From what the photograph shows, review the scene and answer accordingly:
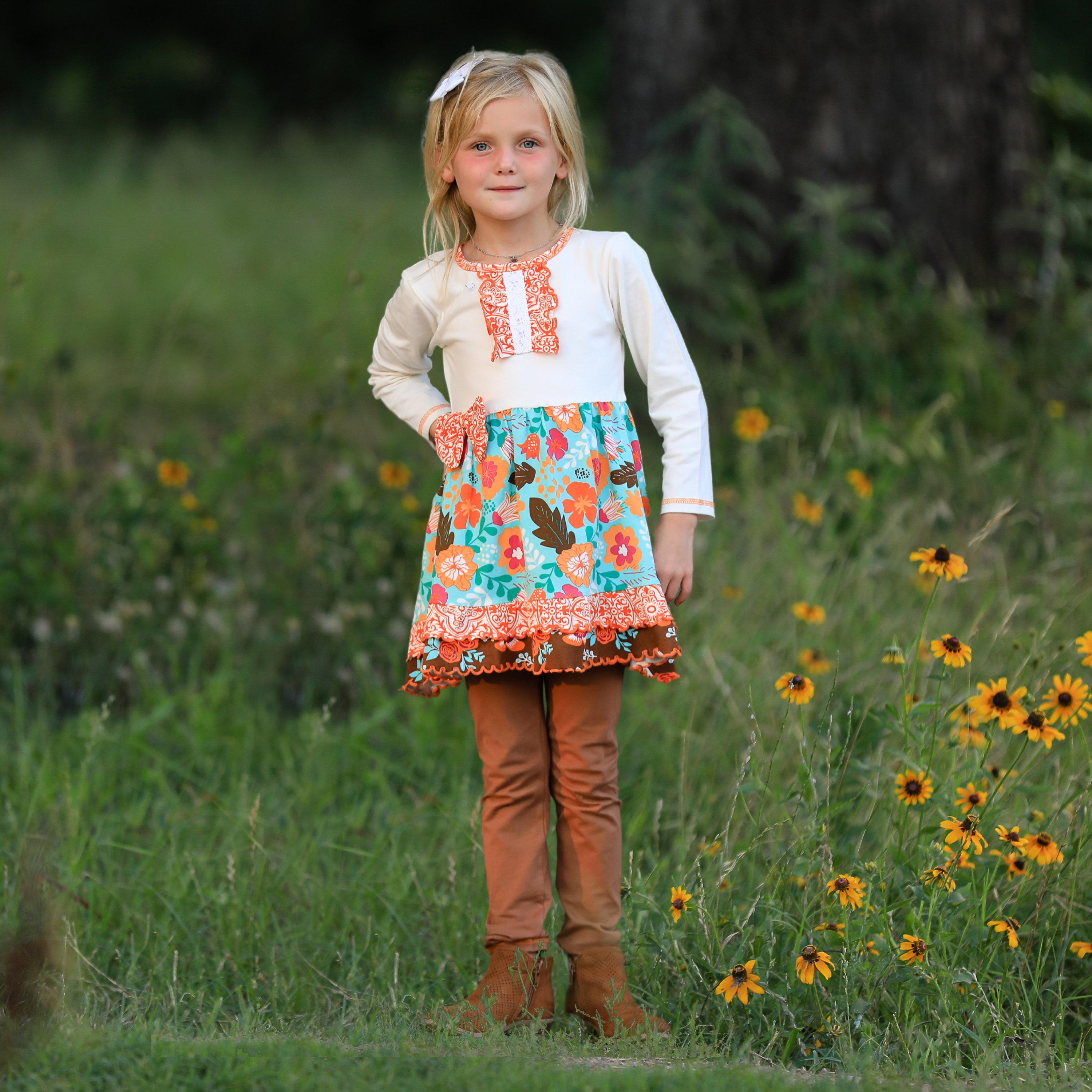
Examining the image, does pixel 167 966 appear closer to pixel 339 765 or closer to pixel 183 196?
pixel 339 765

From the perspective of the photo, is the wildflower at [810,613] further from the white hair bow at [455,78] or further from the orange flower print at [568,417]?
the white hair bow at [455,78]

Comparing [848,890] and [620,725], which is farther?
[620,725]

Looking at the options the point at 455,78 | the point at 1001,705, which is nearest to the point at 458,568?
the point at 455,78

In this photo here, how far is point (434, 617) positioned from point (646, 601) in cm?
38

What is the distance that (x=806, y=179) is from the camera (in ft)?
17.7

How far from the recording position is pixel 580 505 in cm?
227

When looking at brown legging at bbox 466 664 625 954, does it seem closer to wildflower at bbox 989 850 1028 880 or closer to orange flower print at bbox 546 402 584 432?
orange flower print at bbox 546 402 584 432

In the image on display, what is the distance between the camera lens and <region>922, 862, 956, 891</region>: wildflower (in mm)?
2260

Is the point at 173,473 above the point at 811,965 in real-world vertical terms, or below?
above

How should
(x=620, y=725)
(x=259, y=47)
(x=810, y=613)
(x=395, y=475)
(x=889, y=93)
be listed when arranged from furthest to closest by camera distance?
(x=259, y=47), (x=889, y=93), (x=395, y=475), (x=620, y=725), (x=810, y=613)

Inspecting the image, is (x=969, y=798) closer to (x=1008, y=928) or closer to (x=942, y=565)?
(x=1008, y=928)

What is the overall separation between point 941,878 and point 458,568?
1.01 meters

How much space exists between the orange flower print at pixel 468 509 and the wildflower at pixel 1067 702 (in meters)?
1.14

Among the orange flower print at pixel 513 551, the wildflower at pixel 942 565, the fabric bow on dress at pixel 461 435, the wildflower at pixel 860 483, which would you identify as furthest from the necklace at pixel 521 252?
the wildflower at pixel 860 483
